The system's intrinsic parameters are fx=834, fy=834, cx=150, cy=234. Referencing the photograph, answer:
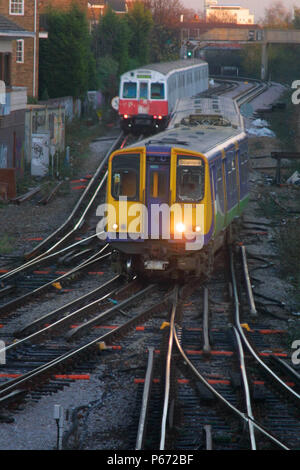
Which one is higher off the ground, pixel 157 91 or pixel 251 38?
pixel 251 38

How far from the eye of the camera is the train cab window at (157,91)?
37175 mm

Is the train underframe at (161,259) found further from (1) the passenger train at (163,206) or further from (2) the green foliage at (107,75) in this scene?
(2) the green foliage at (107,75)

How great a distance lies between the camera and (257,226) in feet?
73.7

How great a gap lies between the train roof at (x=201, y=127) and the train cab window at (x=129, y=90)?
9949mm

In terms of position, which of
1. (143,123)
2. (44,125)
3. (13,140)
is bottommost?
(13,140)

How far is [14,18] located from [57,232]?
27.8 metres

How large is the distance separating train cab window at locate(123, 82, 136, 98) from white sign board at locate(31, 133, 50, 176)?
896 centimetres

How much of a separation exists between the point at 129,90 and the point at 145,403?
96.9 ft

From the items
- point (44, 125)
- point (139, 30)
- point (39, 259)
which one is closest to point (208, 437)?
point (39, 259)

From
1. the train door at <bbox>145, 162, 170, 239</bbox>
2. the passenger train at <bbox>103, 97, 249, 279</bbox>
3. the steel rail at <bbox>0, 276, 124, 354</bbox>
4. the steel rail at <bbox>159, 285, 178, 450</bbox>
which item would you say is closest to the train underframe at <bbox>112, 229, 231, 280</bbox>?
the passenger train at <bbox>103, 97, 249, 279</bbox>

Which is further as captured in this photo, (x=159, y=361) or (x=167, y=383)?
(x=159, y=361)

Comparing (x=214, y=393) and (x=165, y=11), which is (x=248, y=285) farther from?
(x=165, y=11)

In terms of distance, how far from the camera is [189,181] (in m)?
15.3
